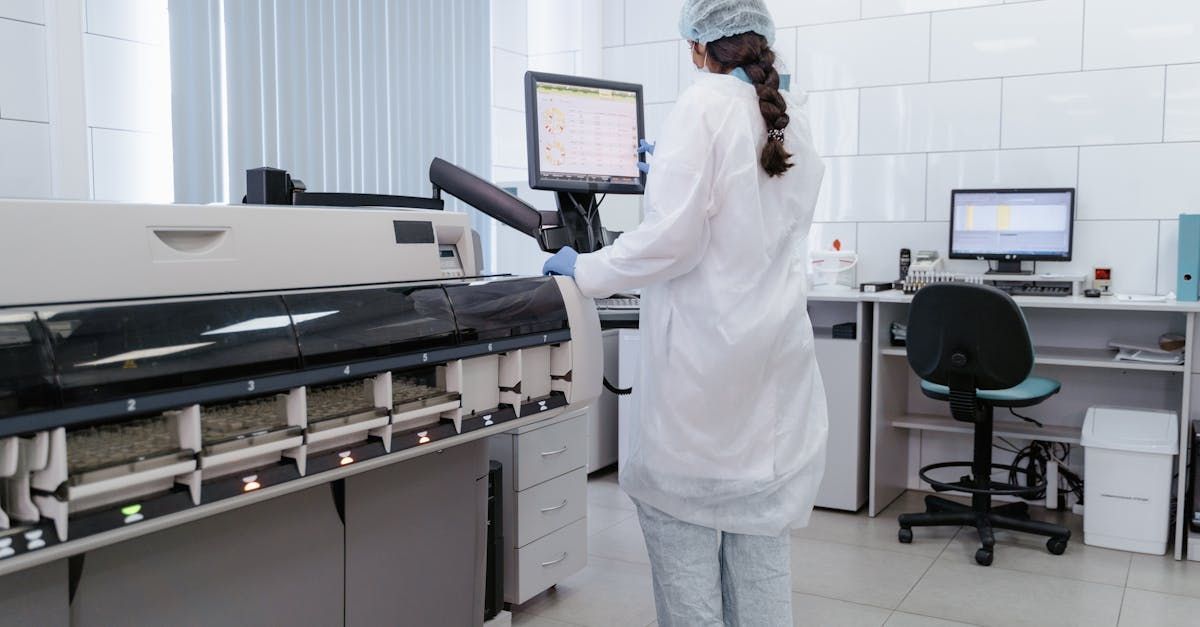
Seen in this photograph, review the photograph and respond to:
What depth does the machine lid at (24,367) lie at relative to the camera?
861mm

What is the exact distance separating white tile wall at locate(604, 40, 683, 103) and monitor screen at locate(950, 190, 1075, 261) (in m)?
1.42

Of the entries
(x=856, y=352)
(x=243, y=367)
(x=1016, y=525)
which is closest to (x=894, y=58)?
(x=856, y=352)

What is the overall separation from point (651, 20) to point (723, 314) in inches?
120

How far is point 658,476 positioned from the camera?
1685 millimetres

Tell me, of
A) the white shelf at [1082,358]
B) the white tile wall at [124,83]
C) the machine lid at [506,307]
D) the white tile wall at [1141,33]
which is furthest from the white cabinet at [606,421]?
the machine lid at [506,307]

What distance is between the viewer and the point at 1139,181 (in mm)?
3383

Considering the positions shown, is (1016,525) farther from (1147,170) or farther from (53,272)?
(53,272)

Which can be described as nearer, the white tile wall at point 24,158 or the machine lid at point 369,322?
the machine lid at point 369,322

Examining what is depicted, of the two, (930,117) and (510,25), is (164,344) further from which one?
(510,25)

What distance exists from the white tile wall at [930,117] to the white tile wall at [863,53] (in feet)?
0.21

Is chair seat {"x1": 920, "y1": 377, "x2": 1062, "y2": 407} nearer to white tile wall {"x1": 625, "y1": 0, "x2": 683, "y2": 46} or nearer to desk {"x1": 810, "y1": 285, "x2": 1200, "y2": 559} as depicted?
desk {"x1": 810, "y1": 285, "x2": 1200, "y2": 559}

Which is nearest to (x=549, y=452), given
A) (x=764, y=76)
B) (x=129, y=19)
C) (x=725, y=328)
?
(x=725, y=328)

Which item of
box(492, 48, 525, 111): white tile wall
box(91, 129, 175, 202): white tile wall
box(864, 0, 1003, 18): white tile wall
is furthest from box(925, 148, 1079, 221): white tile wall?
box(91, 129, 175, 202): white tile wall

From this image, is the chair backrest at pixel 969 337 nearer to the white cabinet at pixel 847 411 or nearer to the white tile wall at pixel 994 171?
the white cabinet at pixel 847 411
